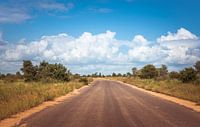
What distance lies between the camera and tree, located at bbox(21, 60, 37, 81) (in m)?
63.8

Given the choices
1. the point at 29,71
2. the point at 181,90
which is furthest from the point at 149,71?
the point at 181,90

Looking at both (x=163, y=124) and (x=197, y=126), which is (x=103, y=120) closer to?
(x=163, y=124)

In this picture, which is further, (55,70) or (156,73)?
(156,73)

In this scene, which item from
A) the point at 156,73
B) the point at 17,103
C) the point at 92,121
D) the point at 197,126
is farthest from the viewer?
the point at 156,73

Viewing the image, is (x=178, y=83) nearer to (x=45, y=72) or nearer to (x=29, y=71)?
(x=45, y=72)

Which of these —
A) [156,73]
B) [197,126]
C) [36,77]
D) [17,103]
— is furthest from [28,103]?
[156,73]

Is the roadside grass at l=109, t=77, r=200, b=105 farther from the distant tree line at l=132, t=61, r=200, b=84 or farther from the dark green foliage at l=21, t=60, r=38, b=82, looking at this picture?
the dark green foliage at l=21, t=60, r=38, b=82

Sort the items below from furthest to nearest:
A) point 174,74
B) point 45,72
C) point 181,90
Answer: point 174,74, point 45,72, point 181,90

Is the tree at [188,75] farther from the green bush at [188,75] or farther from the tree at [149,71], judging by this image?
the tree at [149,71]

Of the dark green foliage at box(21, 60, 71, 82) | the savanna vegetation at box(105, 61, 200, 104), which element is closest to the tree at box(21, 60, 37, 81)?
the dark green foliage at box(21, 60, 71, 82)

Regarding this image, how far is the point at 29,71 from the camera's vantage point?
65188 millimetres

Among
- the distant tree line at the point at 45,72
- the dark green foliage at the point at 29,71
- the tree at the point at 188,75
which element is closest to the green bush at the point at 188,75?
the tree at the point at 188,75

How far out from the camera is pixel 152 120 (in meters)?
13.8

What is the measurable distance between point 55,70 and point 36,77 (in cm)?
572
